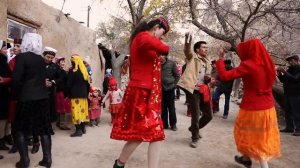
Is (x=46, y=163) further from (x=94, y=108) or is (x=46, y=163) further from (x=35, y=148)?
(x=94, y=108)

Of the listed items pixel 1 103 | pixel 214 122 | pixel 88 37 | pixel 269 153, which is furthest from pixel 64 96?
pixel 88 37

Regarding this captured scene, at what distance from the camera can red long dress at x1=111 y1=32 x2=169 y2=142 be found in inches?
153

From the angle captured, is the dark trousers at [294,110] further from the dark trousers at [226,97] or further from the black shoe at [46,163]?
the black shoe at [46,163]

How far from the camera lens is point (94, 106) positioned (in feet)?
26.7

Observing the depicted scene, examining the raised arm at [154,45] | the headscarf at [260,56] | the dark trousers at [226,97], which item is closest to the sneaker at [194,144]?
the headscarf at [260,56]

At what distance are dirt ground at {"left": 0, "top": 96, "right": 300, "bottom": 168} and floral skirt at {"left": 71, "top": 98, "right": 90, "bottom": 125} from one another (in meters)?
0.33

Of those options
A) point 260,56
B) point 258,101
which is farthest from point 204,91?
point 260,56

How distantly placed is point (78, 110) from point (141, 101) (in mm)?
3335

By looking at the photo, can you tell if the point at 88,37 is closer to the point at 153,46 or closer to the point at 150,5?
the point at 150,5

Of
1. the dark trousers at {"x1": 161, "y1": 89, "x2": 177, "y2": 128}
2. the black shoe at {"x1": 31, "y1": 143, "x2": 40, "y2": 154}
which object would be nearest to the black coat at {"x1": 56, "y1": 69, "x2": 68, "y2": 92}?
the black shoe at {"x1": 31, "y1": 143, "x2": 40, "y2": 154}

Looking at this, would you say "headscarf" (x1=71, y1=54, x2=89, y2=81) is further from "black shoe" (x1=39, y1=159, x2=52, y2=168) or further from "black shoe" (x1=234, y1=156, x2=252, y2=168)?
"black shoe" (x1=234, y1=156, x2=252, y2=168)

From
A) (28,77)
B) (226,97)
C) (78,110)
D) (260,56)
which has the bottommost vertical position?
(78,110)

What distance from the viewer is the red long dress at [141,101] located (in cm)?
390

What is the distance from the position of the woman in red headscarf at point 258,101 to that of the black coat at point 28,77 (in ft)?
7.20
